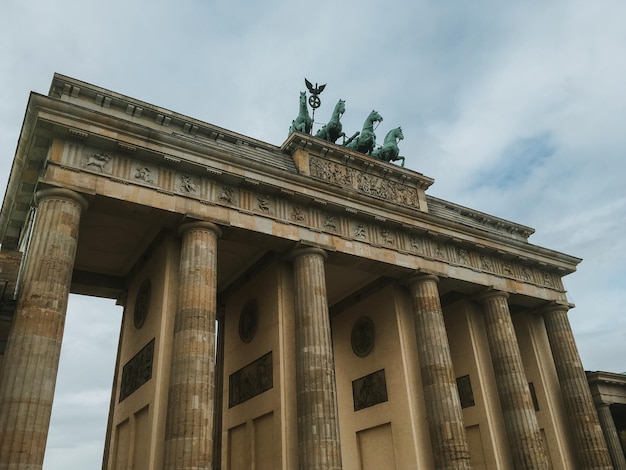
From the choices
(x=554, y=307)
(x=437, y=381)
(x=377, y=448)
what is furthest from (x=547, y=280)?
(x=377, y=448)

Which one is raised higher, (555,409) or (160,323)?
(160,323)

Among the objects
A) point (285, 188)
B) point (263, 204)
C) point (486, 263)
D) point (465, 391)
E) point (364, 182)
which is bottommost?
point (465, 391)

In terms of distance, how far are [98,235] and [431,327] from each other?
13.7 metres

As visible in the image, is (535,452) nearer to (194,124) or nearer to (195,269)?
(195,269)

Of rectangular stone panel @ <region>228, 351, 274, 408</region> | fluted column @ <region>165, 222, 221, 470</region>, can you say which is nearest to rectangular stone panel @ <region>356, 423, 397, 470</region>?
rectangular stone panel @ <region>228, 351, 274, 408</region>

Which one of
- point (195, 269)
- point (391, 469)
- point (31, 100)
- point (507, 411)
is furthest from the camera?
point (507, 411)

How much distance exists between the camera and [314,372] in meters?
18.3

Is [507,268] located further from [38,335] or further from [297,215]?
[38,335]

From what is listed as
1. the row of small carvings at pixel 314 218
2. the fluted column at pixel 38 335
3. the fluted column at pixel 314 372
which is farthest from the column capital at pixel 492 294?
the fluted column at pixel 38 335

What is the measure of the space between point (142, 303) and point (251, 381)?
5.11 meters

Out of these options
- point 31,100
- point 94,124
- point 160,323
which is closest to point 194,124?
point 94,124

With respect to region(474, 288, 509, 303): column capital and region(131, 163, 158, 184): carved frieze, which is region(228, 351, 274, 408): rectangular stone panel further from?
region(474, 288, 509, 303): column capital

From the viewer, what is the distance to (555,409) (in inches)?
1029

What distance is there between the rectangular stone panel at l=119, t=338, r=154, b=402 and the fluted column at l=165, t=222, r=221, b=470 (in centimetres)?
188
